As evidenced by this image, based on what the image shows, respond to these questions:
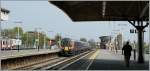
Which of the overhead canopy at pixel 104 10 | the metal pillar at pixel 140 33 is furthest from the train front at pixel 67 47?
A: the metal pillar at pixel 140 33

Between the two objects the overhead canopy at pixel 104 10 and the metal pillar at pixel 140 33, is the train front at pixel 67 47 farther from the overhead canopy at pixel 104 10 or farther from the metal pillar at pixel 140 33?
the metal pillar at pixel 140 33

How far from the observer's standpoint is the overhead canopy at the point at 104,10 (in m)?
26.4

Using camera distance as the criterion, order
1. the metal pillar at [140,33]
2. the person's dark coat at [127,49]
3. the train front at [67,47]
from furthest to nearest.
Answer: the train front at [67,47] < the metal pillar at [140,33] < the person's dark coat at [127,49]

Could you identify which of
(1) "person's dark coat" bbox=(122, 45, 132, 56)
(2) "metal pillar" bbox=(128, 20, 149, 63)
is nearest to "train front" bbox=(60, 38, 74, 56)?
(2) "metal pillar" bbox=(128, 20, 149, 63)

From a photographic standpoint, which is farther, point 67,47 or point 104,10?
point 67,47

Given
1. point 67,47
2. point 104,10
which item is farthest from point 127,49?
point 67,47

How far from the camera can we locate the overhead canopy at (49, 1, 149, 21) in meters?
26.4

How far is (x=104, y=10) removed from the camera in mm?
30469

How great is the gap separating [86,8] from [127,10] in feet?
11.5

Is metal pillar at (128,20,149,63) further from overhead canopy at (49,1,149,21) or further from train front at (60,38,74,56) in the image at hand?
train front at (60,38,74,56)

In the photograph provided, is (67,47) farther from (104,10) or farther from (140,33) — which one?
(104,10)

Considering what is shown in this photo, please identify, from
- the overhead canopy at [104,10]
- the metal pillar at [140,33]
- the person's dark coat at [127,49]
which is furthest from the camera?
the metal pillar at [140,33]

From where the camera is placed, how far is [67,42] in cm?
6875

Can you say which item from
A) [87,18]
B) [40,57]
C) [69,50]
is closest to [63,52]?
[69,50]
